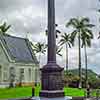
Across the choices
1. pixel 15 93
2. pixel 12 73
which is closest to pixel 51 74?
pixel 15 93

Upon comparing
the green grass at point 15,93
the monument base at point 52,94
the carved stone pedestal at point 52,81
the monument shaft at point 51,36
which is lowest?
the green grass at point 15,93

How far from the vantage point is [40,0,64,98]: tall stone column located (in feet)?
56.7

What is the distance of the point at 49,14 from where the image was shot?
A: 59.1 ft

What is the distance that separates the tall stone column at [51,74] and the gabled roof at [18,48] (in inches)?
1399

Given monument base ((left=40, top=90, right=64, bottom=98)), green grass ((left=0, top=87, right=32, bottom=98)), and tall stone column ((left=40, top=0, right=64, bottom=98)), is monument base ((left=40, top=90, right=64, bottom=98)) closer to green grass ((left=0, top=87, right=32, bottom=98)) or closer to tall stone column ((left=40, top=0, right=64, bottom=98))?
tall stone column ((left=40, top=0, right=64, bottom=98))

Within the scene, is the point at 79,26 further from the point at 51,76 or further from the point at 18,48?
the point at 51,76

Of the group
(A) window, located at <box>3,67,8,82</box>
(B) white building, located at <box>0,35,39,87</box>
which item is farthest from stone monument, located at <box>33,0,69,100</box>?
(A) window, located at <box>3,67,8,82</box>

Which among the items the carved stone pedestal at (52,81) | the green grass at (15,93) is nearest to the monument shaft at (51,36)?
the carved stone pedestal at (52,81)

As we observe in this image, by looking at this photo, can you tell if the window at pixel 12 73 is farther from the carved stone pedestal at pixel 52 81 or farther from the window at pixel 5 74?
the carved stone pedestal at pixel 52 81

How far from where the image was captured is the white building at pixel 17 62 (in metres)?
51.8

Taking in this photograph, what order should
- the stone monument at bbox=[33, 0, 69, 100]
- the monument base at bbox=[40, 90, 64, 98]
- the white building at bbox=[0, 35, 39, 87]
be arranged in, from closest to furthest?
the monument base at bbox=[40, 90, 64, 98] < the stone monument at bbox=[33, 0, 69, 100] < the white building at bbox=[0, 35, 39, 87]

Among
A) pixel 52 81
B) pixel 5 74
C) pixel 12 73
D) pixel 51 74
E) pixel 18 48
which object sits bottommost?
pixel 5 74

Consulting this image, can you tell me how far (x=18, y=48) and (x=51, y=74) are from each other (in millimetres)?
40750

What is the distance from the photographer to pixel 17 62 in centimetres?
5391
